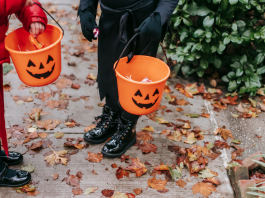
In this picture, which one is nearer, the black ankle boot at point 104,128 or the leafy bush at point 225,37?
the black ankle boot at point 104,128

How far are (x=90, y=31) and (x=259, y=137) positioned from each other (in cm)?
205

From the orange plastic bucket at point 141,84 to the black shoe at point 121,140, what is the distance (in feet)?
1.73

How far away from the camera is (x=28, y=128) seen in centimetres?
253

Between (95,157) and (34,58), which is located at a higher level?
(34,58)

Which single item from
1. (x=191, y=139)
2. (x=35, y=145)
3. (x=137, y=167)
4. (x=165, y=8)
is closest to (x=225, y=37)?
(x=191, y=139)

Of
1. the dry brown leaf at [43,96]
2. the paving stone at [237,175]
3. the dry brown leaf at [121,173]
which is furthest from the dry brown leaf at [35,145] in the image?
the paving stone at [237,175]

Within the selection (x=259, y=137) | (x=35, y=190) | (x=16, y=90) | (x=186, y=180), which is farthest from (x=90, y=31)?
(x=259, y=137)

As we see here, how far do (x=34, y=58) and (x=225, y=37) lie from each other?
217cm

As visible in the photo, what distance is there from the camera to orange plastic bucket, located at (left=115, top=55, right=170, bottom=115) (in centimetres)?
160

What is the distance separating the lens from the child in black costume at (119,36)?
1.68 metres

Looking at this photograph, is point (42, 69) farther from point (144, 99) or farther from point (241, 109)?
point (241, 109)

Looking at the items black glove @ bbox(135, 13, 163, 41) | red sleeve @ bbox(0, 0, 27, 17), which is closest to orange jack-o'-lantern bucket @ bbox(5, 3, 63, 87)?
red sleeve @ bbox(0, 0, 27, 17)

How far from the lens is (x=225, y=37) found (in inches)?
111

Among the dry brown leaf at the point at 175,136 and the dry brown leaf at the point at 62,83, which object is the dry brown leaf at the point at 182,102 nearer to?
the dry brown leaf at the point at 175,136
